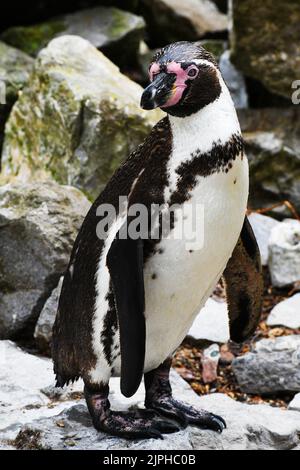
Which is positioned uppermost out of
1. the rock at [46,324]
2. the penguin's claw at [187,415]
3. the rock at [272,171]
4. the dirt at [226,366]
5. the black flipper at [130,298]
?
the black flipper at [130,298]

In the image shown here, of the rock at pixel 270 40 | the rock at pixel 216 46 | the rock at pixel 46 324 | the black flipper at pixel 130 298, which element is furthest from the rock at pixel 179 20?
the black flipper at pixel 130 298

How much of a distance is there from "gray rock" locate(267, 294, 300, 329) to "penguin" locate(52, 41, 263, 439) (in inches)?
54.2

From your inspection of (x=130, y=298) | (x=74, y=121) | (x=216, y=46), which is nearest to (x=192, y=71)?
(x=130, y=298)

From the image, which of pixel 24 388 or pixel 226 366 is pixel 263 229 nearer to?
pixel 226 366

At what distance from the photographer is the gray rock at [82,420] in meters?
2.29

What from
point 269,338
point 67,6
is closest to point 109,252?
point 269,338

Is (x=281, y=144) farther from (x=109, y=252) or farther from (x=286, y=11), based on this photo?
(x=109, y=252)

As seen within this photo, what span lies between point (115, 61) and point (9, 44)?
2.30ft

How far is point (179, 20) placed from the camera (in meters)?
6.00

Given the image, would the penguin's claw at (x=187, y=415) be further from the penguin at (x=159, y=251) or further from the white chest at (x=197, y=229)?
the white chest at (x=197, y=229)

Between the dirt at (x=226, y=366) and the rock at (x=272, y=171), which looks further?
the rock at (x=272, y=171)

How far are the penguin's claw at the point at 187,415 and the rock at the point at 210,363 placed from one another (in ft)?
3.32

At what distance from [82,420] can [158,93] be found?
3.13ft
